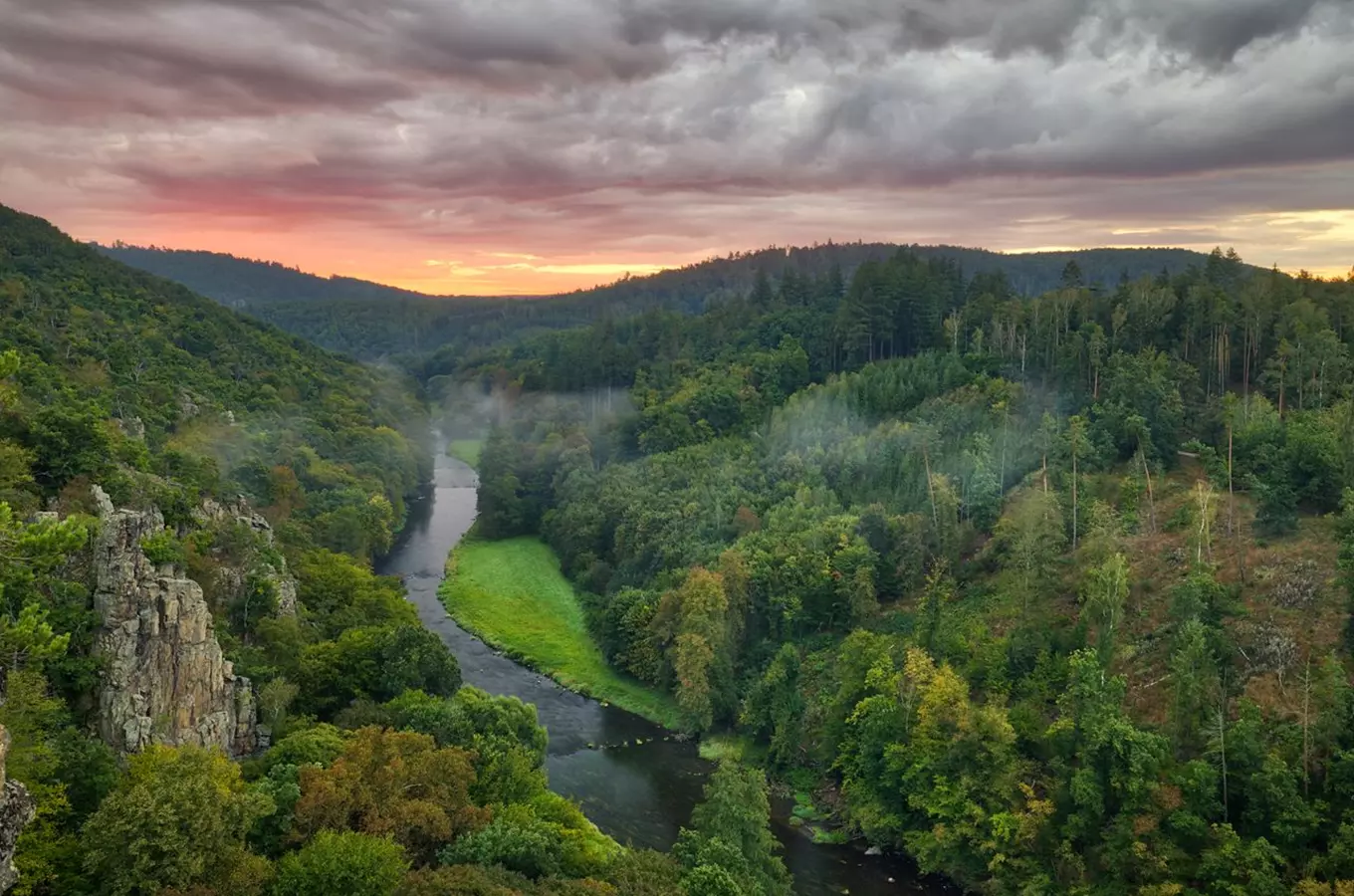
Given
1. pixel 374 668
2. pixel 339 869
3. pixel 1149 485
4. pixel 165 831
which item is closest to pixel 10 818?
pixel 165 831

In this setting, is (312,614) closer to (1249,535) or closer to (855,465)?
(855,465)

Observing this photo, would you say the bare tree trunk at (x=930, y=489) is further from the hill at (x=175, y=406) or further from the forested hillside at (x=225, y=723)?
the hill at (x=175, y=406)

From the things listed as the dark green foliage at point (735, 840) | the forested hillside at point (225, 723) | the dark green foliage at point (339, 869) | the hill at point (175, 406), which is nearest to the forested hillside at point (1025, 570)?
the dark green foliage at point (735, 840)

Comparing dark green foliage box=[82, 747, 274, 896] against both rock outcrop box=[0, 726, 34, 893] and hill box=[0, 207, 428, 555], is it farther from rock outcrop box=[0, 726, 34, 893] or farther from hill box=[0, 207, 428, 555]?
hill box=[0, 207, 428, 555]

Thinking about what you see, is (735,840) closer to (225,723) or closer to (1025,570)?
(225,723)

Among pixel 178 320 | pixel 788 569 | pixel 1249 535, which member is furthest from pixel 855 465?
pixel 178 320

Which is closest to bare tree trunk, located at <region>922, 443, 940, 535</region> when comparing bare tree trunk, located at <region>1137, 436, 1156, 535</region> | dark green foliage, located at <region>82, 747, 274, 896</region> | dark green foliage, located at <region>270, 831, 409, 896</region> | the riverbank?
bare tree trunk, located at <region>1137, 436, 1156, 535</region>
